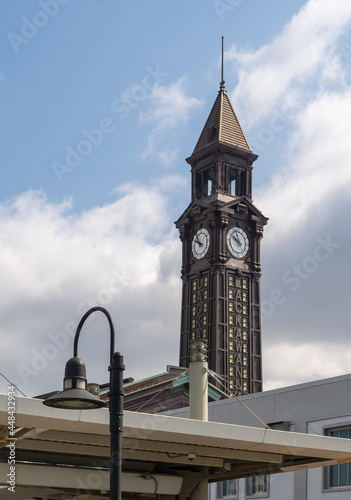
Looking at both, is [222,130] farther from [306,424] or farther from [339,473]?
[339,473]

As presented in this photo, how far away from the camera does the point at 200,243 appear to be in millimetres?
93188

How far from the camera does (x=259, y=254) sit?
9450cm

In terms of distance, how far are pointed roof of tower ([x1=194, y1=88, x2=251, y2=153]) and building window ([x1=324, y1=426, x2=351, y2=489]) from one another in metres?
66.5

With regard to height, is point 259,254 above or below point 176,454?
above

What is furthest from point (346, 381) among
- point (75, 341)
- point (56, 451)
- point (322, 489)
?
point (75, 341)

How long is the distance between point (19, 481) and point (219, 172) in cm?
7847

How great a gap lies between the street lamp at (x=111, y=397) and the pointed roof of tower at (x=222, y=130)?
82467mm

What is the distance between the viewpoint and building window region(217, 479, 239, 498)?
32156 millimetres

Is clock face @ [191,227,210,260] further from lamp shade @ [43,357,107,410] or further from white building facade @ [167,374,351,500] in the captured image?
lamp shade @ [43,357,107,410]

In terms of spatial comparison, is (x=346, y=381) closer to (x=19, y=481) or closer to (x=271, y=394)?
(x=271, y=394)

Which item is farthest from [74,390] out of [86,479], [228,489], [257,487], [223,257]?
[223,257]

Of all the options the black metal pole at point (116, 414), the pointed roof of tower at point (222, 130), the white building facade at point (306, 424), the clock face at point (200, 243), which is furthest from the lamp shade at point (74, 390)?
the pointed roof of tower at point (222, 130)

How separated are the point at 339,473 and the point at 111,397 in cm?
1870

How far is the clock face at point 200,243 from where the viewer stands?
92.2m
